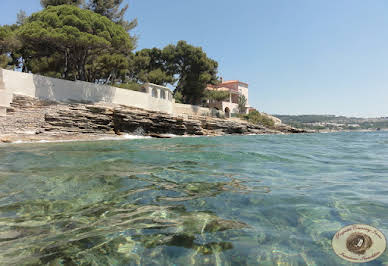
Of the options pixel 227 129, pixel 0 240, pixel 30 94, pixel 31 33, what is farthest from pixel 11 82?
pixel 227 129

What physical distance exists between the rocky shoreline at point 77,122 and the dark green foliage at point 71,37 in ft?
16.4

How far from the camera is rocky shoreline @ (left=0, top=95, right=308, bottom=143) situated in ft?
47.6

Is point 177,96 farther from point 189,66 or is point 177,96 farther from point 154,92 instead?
point 154,92

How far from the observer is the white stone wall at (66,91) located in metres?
16.0

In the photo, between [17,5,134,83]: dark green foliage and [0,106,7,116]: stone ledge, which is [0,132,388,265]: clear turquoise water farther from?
[17,5,134,83]: dark green foliage

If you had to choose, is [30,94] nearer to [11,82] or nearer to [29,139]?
[11,82]

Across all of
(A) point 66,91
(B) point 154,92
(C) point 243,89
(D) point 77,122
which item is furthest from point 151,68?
(C) point 243,89

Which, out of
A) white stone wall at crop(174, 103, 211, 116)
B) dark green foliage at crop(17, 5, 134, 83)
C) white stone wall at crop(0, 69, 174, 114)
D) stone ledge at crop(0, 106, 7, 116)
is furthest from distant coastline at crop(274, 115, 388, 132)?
stone ledge at crop(0, 106, 7, 116)

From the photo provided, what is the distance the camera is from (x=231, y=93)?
163 ft

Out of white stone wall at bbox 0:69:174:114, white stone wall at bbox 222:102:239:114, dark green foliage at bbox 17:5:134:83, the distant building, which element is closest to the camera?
white stone wall at bbox 0:69:174:114

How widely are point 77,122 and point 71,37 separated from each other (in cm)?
657

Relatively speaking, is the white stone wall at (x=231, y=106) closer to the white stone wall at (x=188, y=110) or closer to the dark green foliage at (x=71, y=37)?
the white stone wall at (x=188, y=110)

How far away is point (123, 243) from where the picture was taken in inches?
68.0

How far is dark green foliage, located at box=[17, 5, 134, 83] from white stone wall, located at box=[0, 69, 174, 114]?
86.7 inches
